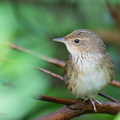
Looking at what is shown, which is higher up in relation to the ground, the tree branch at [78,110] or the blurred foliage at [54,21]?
the blurred foliage at [54,21]

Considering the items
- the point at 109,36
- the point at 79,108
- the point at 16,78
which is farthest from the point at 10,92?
the point at 109,36

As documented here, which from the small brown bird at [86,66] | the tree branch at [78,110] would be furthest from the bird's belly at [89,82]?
the tree branch at [78,110]

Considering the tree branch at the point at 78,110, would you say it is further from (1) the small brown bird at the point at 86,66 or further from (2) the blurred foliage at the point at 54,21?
(2) the blurred foliage at the point at 54,21

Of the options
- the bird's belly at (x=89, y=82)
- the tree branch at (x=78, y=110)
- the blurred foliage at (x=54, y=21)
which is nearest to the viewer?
the tree branch at (x=78, y=110)

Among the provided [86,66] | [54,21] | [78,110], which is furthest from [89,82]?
[54,21]

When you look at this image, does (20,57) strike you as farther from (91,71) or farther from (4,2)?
(4,2)

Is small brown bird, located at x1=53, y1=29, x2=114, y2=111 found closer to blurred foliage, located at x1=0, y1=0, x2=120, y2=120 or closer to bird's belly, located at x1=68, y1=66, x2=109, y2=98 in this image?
bird's belly, located at x1=68, y1=66, x2=109, y2=98

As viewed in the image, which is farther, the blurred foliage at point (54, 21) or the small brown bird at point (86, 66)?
the blurred foliage at point (54, 21)

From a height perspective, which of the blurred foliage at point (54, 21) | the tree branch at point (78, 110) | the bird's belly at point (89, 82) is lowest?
the tree branch at point (78, 110)
